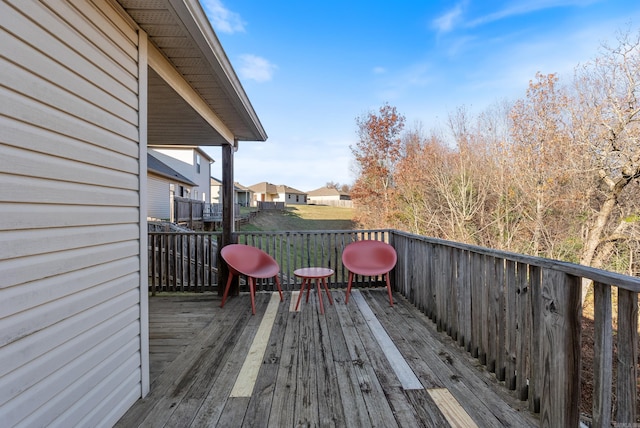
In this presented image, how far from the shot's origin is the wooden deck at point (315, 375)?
A: 184cm

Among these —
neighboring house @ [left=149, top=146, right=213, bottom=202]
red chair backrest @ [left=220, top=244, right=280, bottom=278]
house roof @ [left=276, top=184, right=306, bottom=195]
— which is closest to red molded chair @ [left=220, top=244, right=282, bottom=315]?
red chair backrest @ [left=220, top=244, right=280, bottom=278]

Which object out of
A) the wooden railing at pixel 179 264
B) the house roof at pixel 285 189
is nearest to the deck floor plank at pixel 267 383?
the wooden railing at pixel 179 264

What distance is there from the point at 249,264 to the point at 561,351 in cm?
357

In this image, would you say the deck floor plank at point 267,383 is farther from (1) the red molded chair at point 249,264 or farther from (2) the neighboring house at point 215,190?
(2) the neighboring house at point 215,190

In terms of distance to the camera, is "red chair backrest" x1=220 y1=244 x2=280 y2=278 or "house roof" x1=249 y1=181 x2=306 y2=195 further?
"house roof" x1=249 y1=181 x2=306 y2=195

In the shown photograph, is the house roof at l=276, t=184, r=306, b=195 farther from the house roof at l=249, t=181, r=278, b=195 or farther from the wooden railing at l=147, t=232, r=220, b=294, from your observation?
the wooden railing at l=147, t=232, r=220, b=294

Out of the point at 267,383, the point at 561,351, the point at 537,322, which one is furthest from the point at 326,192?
the point at 561,351

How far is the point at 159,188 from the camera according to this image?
44.5 ft

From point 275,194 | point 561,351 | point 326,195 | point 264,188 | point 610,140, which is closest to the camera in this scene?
point 561,351

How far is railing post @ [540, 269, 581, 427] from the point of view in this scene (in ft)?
5.16

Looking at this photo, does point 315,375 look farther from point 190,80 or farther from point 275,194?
point 275,194

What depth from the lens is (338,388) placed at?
2.14 m

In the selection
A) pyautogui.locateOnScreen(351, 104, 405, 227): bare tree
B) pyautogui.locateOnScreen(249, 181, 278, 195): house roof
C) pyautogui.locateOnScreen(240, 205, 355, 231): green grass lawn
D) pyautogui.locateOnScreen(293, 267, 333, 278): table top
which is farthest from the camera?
pyautogui.locateOnScreen(249, 181, 278, 195): house roof

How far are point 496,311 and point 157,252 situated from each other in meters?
4.87
